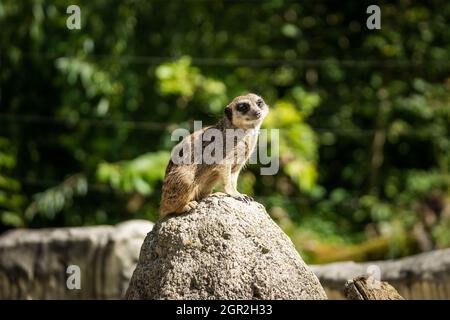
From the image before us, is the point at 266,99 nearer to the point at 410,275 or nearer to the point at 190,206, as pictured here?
the point at 410,275

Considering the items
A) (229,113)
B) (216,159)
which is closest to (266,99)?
(229,113)

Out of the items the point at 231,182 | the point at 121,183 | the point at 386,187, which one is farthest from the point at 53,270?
the point at 386,187

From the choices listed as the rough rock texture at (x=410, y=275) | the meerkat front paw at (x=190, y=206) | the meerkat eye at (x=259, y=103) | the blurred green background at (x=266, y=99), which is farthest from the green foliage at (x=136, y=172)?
the meerkat front paw at (x=190, y=206)

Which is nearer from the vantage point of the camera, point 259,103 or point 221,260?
point 221,260

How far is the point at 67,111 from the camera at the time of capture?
11.4m

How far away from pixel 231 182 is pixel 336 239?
20.0 feet

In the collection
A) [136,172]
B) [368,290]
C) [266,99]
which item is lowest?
[368,290]

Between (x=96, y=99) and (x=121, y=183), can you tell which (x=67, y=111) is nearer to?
(x=96, y=99)

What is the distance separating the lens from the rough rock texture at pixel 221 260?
5141 millimetres

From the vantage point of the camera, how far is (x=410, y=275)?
7332 mm

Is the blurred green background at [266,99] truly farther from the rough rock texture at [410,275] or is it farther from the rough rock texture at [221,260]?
the rough rock texture at [221,260]

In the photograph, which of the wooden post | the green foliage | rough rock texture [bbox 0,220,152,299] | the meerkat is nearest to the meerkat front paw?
the meerkat

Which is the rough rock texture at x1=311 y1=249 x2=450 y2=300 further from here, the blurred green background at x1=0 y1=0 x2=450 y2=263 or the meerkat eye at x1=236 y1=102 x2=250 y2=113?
the blurred green background at x1=0 y1=0 x2=450 y2=263

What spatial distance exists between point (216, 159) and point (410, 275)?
2.32 m
